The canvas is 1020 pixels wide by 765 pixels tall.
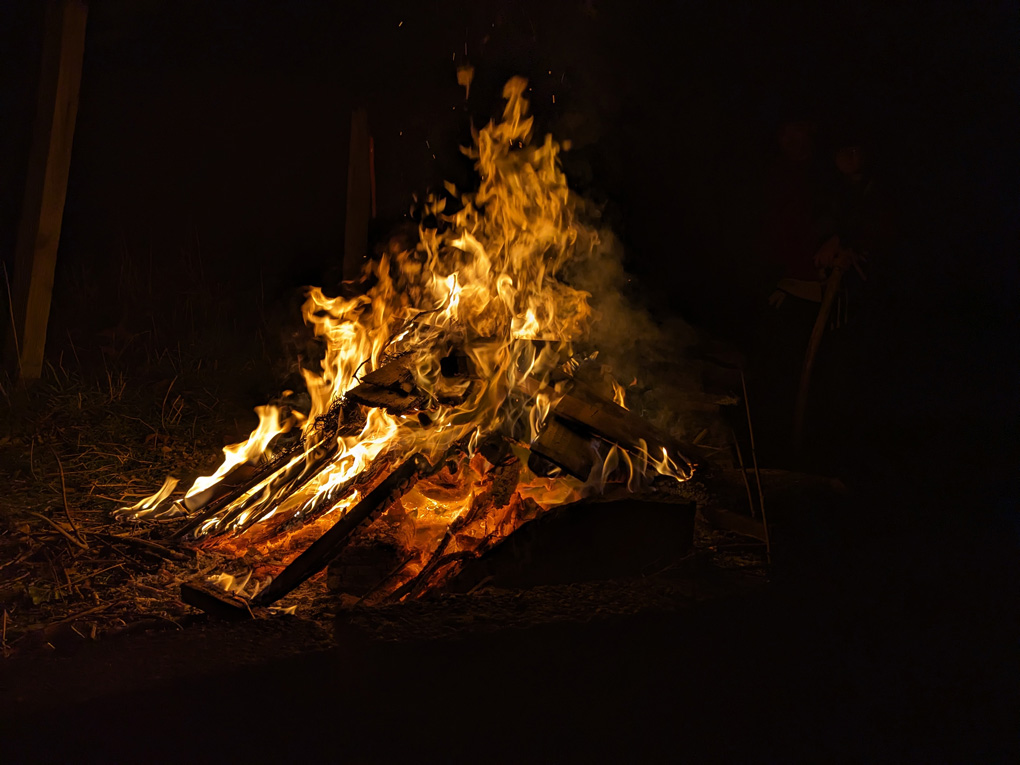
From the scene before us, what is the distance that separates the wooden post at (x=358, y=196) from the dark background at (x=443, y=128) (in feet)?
0.45

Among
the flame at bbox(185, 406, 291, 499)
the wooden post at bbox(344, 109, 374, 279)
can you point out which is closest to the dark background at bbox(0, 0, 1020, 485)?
the wooden post at bbox(344, 109, 374, 279)

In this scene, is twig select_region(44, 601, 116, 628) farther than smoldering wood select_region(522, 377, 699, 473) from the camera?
No

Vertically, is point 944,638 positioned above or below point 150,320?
below

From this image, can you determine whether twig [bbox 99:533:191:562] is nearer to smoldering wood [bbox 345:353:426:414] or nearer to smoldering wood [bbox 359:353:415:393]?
smoldering wood [bbox 345:353:426:414]

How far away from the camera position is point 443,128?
21.0ft

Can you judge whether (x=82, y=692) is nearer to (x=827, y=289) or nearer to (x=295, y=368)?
(x=295, y=368)

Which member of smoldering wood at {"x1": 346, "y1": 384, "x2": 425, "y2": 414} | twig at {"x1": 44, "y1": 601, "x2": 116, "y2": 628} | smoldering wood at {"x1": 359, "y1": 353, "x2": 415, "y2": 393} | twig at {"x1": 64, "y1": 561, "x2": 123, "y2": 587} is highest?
smoldering wood at {"x1": 359, "y1": 353, "x2": 415, "y2": 393}

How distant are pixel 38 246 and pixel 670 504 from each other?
14.6ft

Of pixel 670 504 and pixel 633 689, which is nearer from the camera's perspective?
pixel 633 689

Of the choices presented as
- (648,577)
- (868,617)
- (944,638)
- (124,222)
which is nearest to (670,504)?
(648,577)

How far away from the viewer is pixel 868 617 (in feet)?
10.3

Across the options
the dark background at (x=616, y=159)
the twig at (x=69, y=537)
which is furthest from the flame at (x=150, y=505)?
the dark background at (x=616, y=159)

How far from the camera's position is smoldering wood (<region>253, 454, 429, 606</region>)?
3.15 m

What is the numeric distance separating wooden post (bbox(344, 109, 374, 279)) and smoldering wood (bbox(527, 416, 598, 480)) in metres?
3.27
